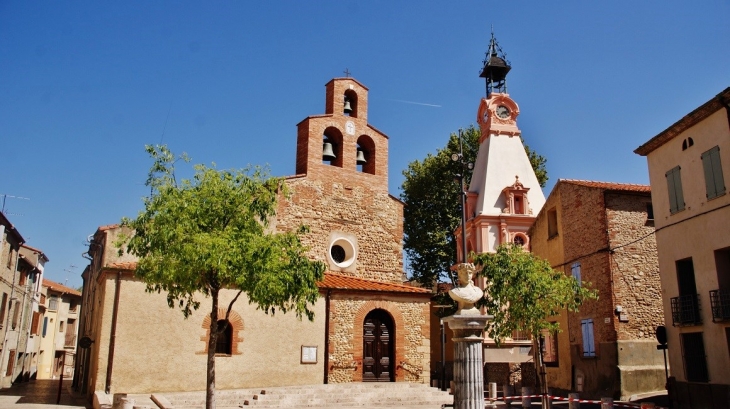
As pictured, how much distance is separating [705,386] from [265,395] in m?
12.0

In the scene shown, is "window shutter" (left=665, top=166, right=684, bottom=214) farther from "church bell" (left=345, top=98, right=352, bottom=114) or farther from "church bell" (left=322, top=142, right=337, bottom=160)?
"church bell" (left=345, top=98, right=352, bottom=114)

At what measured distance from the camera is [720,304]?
49.9 ft

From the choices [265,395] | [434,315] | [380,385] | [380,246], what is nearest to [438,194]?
[434,315]

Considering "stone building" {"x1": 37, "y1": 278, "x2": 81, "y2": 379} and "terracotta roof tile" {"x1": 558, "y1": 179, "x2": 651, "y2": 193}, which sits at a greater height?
"terracotta roof tile" {"x1": 558, "y1": 179, "x2": 651, "y2": 193}

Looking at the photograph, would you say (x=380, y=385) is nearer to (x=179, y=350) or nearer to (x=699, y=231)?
(x=179, y=350)

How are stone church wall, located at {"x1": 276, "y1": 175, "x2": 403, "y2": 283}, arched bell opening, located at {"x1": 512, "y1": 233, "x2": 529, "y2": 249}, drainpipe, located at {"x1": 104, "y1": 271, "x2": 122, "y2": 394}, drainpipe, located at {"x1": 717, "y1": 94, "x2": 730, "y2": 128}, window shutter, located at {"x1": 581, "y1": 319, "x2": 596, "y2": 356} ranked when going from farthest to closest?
arched bell opening, located at {"x1": 512, "y1": 233, "x2": 529, "y2": 249}, stone church wall, located at {"x1": 276, "y1": 175, "x2": 403, "y2": 283}, window shutter, located at {"x1": 581, "y1": 319, "x2": 596, "y2": 356}, drainpipe, located at {"x1": 104, "y1": 271, "x2": 122, "y2": 394}, drainpipe, located at {"x1": 717, "y1": 94, "x2": 730, "y2": 128}

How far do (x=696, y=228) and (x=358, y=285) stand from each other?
1079cm

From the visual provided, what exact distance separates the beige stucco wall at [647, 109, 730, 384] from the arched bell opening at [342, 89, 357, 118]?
38.4 ft

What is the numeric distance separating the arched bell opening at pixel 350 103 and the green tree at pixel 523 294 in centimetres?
982

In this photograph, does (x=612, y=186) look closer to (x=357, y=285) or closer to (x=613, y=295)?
(x=613, y=295)

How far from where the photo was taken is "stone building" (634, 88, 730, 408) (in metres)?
15.3

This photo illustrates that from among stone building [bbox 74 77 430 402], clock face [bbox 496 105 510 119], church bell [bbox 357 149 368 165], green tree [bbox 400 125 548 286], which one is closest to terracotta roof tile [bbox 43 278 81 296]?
stone building [bbox 74 77 430 402]

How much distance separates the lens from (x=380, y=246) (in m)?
24.3

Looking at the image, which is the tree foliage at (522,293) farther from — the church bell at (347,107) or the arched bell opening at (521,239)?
the arched bell opening at (521,239)
